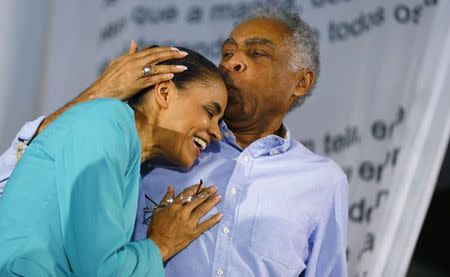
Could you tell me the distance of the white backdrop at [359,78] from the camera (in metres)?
3.09

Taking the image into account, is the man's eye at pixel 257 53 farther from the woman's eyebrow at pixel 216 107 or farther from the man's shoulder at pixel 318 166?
the woman's eyebrow at pixel 216 107

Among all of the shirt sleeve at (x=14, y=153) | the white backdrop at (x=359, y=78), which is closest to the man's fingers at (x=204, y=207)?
the shirt sleeve at (x=14, y=153)

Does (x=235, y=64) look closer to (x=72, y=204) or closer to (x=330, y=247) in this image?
(x=330, y=247)

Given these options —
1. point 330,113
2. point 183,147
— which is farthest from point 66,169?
point 330,113

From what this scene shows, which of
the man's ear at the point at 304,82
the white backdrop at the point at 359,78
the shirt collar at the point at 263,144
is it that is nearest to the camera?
the shirt collar at the point at 263,144

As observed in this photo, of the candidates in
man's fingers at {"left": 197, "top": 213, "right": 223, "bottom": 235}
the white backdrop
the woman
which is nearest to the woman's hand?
man's fingers at {"left": 197, "top": 213, "right": 223, "bottom": 235}

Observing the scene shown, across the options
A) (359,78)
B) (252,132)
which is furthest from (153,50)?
(359,78)

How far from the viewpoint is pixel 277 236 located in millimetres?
2053

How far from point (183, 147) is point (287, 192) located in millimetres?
342

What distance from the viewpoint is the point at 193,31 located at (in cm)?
320

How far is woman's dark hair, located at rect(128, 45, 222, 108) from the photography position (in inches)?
74.9

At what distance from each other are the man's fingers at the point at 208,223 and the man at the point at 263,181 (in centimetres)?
4

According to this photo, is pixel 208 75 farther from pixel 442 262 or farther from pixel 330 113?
pixel 442 262

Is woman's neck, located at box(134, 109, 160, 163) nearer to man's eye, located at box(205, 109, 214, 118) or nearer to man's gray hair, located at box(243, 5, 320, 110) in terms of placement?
man's eye, located at box(205, 109, 214, 118)
